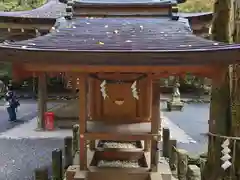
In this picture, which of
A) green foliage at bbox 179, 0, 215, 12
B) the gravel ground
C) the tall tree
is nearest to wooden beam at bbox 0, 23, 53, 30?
the gravel ground

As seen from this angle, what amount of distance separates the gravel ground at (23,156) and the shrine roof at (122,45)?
4353 millimetres

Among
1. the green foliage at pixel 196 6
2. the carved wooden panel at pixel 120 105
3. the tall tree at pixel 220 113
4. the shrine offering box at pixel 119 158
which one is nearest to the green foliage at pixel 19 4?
the green foliage at pixel 196 6

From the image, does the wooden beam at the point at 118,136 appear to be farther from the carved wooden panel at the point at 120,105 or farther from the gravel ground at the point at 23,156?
the gravel ground at the point at 23,156

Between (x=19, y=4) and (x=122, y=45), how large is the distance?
23537 mm

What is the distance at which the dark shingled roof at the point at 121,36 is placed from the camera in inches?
152

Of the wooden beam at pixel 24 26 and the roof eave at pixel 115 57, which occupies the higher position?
the wooden beam at pixel 24 26

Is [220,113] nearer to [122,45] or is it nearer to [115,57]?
[122,45]

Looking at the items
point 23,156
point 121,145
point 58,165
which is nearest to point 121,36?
point 58,165

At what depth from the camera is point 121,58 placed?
3568 millimetres

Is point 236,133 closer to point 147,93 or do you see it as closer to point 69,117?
point 147,93

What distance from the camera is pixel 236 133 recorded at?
17.4 ft

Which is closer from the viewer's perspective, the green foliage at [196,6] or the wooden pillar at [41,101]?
the wooden pillar at [41,101]

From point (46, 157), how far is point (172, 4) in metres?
5.75

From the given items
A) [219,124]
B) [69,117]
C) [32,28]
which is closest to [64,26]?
[219,124]
